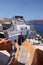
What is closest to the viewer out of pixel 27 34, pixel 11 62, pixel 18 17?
pixel 11 62

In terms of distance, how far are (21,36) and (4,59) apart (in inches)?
912

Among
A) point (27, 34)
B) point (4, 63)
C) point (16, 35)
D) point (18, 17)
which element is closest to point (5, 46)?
point (4, 63)

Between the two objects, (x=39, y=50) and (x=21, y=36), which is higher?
(x=39, y=50)

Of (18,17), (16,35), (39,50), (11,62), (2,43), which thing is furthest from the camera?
(18,17)

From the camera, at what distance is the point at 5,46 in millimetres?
21328

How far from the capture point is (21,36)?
38781 mm

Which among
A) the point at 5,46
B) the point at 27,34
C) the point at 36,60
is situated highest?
the point at 36,60

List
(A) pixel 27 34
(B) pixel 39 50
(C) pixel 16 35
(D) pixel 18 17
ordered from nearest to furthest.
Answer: (B) pixel 39 50 → (C) pixel 16 35 → (A) pixel 27 34 → (D) pixel 18 17

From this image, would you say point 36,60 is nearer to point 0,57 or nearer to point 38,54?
point 38,54

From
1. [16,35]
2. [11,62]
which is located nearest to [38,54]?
[11,62]

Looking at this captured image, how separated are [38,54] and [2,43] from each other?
8717 millimetres

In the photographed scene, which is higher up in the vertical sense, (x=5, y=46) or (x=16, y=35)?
(x=5, y=46)

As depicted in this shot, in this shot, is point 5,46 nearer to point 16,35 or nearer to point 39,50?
point 39,50

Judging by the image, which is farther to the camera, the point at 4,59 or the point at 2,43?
the point at 2,43
